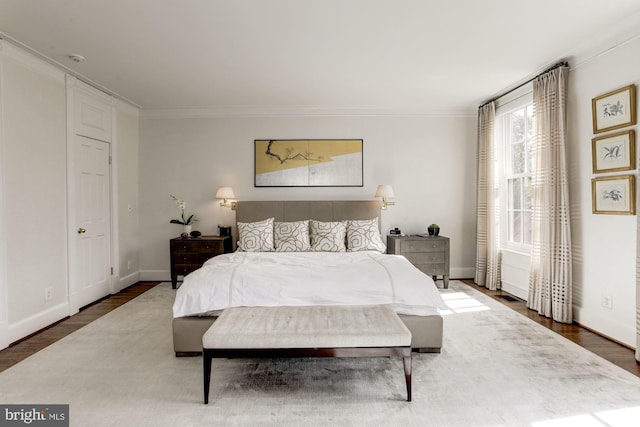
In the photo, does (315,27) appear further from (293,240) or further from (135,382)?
(135,382)

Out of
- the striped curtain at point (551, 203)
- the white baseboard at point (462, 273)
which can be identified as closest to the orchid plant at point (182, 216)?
the white baseboard at point (462, 273)

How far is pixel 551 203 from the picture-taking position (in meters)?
3.77

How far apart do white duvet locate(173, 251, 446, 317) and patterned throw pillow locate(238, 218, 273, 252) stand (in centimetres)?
157

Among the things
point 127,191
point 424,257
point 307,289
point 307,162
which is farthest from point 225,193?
point 424,257

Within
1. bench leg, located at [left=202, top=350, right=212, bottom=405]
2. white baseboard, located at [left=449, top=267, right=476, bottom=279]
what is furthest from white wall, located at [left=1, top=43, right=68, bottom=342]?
white baseboard, located at [left=449, top=267, right=476, bottom=279]

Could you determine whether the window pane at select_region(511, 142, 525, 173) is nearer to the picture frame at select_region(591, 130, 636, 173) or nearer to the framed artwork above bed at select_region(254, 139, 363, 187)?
the picture frame at select_region(591, 130, 636, 173)

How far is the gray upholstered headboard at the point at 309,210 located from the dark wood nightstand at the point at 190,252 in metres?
0.62

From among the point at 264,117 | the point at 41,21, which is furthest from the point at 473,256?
the point at 41,21

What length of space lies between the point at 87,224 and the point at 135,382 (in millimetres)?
2752

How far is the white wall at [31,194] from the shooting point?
324cm

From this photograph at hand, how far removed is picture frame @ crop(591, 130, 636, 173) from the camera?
3.01m

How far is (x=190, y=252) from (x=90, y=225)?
1.25 m

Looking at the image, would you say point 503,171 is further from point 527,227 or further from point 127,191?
point 127,191

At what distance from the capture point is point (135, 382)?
8.11ft
